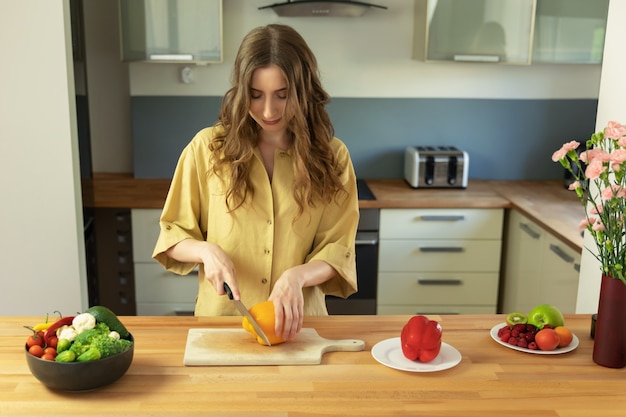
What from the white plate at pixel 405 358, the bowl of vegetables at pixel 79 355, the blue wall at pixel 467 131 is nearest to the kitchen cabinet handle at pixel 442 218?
the blue wall at pixel 467 131

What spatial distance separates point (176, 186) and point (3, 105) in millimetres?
1084

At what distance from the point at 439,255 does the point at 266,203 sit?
1.95 meters

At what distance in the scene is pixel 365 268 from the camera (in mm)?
3832

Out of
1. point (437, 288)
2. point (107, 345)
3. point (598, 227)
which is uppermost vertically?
point (598, 227)

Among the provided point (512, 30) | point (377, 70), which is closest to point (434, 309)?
point (377, 70)

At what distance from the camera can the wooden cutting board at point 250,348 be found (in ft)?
5.56

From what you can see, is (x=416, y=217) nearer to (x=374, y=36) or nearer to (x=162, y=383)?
(x=374, y=36)

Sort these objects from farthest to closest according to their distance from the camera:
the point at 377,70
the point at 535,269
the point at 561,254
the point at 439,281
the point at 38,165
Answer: the point at 377,70 < the point at 439,281 < the point at 535,269 < the point at 561,254 < the point at 38,165

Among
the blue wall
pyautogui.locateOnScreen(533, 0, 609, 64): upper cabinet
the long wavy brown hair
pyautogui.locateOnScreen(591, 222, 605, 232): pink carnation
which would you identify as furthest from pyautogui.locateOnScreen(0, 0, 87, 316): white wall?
pyautogui.locateOnScreen(533, 0, 609, 64): upper cabinet

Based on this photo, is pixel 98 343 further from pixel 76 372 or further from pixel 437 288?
pixel 437 288

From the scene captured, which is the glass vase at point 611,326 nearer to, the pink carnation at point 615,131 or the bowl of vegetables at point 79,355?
the pink carnation at point 615,131

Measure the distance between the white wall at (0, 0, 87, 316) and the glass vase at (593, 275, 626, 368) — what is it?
6.53 feet

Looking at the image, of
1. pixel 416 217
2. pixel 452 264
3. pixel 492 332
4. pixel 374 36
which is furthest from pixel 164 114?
pixel 492 332

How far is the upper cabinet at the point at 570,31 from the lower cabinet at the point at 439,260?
87cm
